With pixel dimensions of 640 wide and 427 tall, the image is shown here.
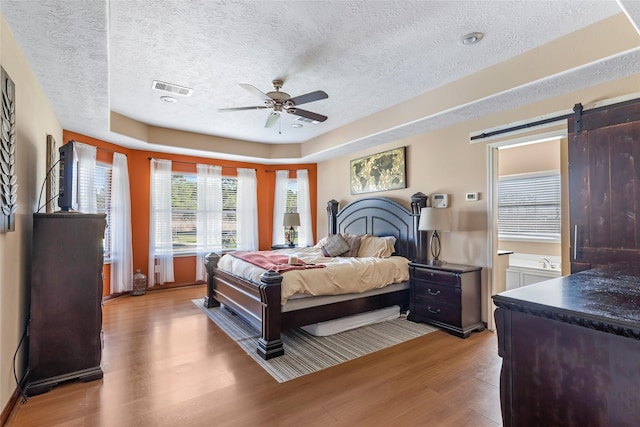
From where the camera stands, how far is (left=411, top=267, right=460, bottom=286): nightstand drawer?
361 centimetres

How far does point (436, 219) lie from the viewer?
3934 millimetres

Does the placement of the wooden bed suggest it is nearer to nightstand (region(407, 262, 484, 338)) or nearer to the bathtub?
nightstand (region(407, 262, 484, 338))

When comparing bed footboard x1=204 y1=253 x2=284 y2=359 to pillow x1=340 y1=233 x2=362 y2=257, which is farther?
pillow x1=340 y1=233 x2=362 y2=257

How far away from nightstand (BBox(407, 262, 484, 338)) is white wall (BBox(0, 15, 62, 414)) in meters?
3.84

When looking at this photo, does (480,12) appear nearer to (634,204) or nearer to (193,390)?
(634,204)

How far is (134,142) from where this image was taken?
5.13 meters

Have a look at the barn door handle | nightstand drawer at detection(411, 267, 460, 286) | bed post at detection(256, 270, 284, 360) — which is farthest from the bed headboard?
bed post at detection(256, 270, 284, 360)

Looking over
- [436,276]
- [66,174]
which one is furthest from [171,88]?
[436,276]

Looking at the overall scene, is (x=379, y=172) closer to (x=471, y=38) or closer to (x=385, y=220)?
(x=385, y=220)

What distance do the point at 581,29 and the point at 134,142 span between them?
19.0 feet

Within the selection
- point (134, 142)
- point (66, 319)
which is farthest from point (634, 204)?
point (134, 142)

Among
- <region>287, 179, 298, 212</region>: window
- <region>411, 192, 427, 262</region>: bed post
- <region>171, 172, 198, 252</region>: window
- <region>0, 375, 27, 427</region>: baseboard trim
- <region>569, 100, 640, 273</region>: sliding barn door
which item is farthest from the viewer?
<region>287, 179, 298, 212</region>: window

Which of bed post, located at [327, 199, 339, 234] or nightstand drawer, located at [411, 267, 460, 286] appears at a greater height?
bed post, located at [327, 199, 339, 234]

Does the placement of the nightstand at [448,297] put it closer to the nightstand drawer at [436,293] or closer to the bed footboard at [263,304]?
the nightstand drawer at [436,293]
